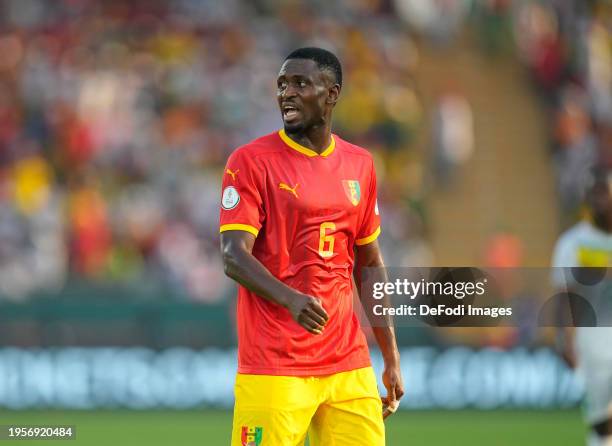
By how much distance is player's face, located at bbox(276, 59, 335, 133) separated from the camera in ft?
14.2

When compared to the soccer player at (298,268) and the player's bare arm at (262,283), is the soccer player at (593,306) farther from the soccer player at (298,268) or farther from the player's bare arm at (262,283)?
the player's bare arm at (262,283)

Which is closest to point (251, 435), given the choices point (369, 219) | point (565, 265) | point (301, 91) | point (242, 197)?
point (242, 197)

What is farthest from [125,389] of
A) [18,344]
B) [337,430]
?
[337,430]

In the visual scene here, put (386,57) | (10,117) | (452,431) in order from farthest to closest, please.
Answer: (386,57)
(10,117)
(452,431)

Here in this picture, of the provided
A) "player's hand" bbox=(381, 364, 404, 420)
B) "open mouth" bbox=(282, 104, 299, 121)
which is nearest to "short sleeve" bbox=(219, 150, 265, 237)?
"open mouth" bbox=(282, 104, 299, 121)

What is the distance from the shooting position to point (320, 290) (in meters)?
4.38

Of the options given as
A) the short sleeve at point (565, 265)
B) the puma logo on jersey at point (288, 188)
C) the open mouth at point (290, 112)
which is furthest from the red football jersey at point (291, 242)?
the short sleeve at point (565, 265)

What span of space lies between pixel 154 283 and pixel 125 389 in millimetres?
1597

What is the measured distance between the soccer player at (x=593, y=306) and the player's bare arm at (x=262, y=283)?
386 centimetres

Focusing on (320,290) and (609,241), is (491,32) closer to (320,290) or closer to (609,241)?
(609,241)

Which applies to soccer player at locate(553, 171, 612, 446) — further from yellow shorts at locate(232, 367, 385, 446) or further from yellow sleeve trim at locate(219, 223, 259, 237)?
yellow sleeve trim at locate(219, 223, 259, 237)

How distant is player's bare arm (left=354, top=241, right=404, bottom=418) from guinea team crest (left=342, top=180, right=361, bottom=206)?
0.26 metres

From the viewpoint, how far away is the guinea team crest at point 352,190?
14.8 feet

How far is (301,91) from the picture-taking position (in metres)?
4.33
